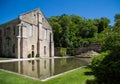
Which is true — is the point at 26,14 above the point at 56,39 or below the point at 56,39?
above

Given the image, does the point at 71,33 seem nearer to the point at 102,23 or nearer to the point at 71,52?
the point at 71,52

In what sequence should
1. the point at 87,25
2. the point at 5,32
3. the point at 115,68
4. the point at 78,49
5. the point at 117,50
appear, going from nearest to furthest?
1. the point at 115,68
2. the point at 117,50
3. the point at 5,32
4. the point at 78,49
5. the point at 87,25

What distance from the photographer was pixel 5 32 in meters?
34.8

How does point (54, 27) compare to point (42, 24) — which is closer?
point (42, 24)

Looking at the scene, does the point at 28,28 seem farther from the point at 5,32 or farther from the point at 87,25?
the point at 87,25

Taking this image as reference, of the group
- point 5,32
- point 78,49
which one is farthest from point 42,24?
point 78,49

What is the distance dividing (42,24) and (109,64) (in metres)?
33.0

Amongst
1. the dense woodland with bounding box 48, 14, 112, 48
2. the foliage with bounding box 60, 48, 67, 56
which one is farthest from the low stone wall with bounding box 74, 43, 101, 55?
the foliage with bounding box 60, 48, 67, 56

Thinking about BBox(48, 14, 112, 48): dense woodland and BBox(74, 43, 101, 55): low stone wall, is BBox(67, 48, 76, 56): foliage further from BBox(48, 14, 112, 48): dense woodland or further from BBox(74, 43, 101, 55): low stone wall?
BBox(48, 14, 112, 48): dense woodland

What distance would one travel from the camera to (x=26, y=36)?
31.3 metres

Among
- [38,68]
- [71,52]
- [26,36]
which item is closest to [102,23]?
[71,52]

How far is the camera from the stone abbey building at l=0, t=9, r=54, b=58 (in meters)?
30.1

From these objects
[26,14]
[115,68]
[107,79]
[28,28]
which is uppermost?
[26,14]

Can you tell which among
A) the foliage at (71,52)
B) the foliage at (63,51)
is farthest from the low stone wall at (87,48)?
the foliage at (63,51)
